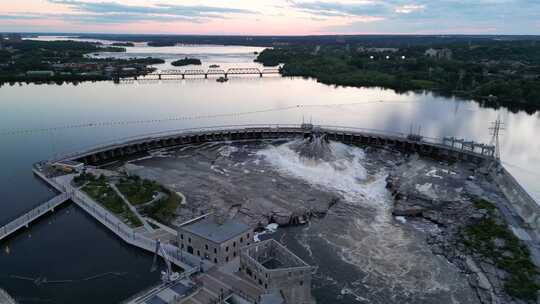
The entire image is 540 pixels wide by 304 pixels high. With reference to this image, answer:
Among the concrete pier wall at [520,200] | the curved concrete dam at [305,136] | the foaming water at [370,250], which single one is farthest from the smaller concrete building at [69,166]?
the concrete pier wall at [520,200]

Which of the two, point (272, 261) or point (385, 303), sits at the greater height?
point (272, 261)

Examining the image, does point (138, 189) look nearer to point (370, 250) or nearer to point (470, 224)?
point (370, 250)

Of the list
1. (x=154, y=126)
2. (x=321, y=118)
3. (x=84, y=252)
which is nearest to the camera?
(x=84, y=252)

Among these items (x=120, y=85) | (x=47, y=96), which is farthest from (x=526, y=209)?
(x=120, y=85)

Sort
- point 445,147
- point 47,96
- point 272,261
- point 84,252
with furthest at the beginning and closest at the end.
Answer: point 47,96, point 445,147, point 84,252, point 272,261

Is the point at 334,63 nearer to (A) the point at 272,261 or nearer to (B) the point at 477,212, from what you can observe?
(B) the point at 477,212

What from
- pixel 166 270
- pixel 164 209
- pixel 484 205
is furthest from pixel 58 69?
pixel 484 205
